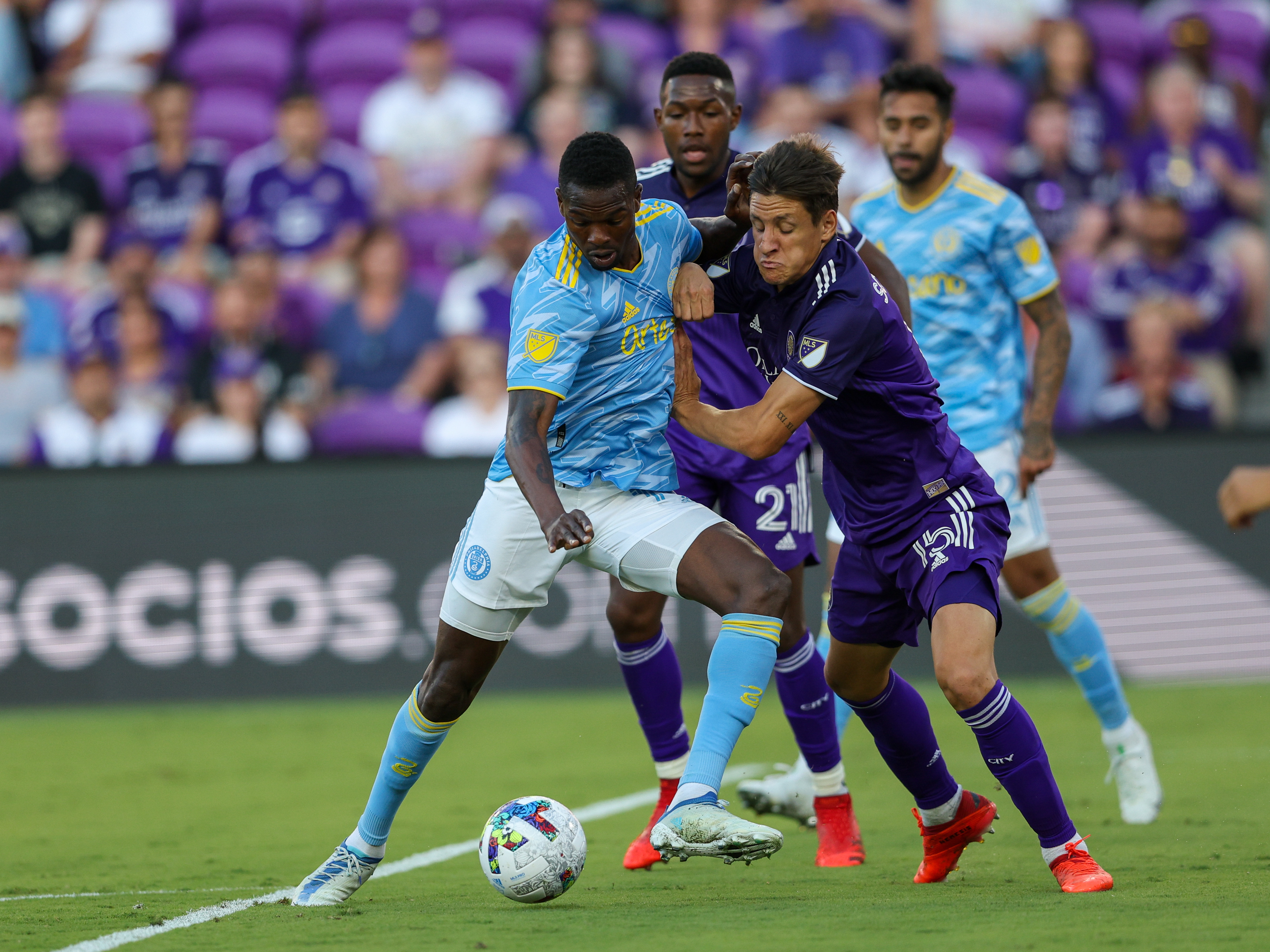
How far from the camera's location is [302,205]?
44.3 ft

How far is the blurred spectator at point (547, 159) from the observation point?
13.4 meters

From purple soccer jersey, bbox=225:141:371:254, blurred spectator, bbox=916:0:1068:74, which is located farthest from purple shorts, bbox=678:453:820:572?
blurred spectator, bbox=916:0:1068:74

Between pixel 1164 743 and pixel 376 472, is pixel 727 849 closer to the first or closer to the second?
pixel 1164 743

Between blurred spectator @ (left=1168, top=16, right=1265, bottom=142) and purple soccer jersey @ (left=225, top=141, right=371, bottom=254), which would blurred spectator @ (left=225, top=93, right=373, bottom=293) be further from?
blurred spectator @ (left=1168, top=16, right=1265, bottom=142)

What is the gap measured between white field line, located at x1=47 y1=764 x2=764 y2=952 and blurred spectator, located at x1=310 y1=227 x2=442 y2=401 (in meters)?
5.65

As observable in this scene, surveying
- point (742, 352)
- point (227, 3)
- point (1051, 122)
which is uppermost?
point (227, 3)

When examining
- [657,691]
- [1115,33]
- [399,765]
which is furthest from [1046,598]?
[1115,33]

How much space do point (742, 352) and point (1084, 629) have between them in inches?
78.2

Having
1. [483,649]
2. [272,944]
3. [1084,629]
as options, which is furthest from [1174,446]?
[272,944]

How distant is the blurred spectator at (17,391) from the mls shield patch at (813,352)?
30.0 feet

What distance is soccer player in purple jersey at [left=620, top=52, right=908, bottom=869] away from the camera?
19.1ft

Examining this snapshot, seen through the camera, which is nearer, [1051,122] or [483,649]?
[483,649]

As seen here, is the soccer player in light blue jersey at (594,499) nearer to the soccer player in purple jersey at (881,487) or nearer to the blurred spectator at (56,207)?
the soccer player in purple jersey at (881,487)

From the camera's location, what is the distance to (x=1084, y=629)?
6691 mm
